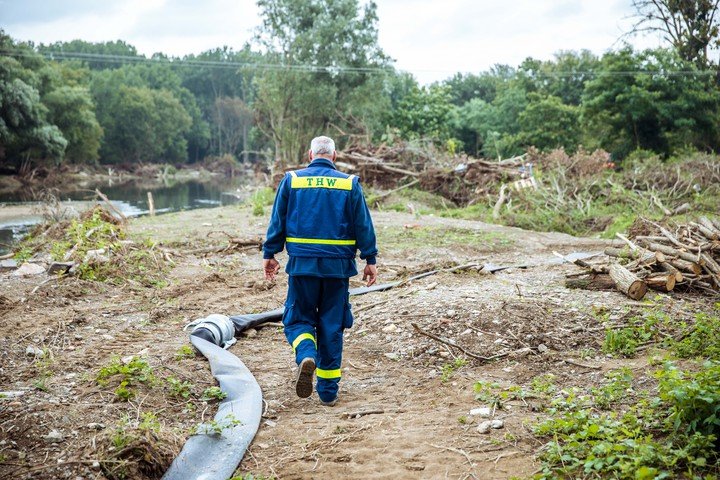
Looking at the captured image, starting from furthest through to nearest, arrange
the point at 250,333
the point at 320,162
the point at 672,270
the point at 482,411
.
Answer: the point at 672,270 < the point at 250,333 < the point at 320,162 < the point at 482,411

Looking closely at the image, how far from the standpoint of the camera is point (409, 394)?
507 cm

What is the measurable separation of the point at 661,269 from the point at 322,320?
486cm

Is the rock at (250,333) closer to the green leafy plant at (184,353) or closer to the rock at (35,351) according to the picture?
the green leafy plant at (184,353)

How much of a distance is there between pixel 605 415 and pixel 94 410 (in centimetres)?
319

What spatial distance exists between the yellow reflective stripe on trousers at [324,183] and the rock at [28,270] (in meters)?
6.44

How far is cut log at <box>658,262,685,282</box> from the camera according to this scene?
7414 millimetres

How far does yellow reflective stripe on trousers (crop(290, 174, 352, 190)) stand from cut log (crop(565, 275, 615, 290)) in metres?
4.04

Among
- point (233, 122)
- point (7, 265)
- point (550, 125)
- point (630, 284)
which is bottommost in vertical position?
point (7, 265)

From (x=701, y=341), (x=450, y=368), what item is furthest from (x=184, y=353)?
(x=701, y=341)

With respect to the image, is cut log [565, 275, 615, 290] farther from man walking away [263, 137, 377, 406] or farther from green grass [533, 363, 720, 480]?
man walking away [263, 137, 377, 406]

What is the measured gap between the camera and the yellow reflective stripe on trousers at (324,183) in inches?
192

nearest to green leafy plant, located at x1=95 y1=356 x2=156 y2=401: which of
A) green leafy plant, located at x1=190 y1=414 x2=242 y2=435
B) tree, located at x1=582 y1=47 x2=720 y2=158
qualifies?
green leafy plant, located at x1=190 y1=414 x2=242 y2=435

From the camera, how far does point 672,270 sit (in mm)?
7531

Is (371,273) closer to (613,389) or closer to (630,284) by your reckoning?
(613,389)
